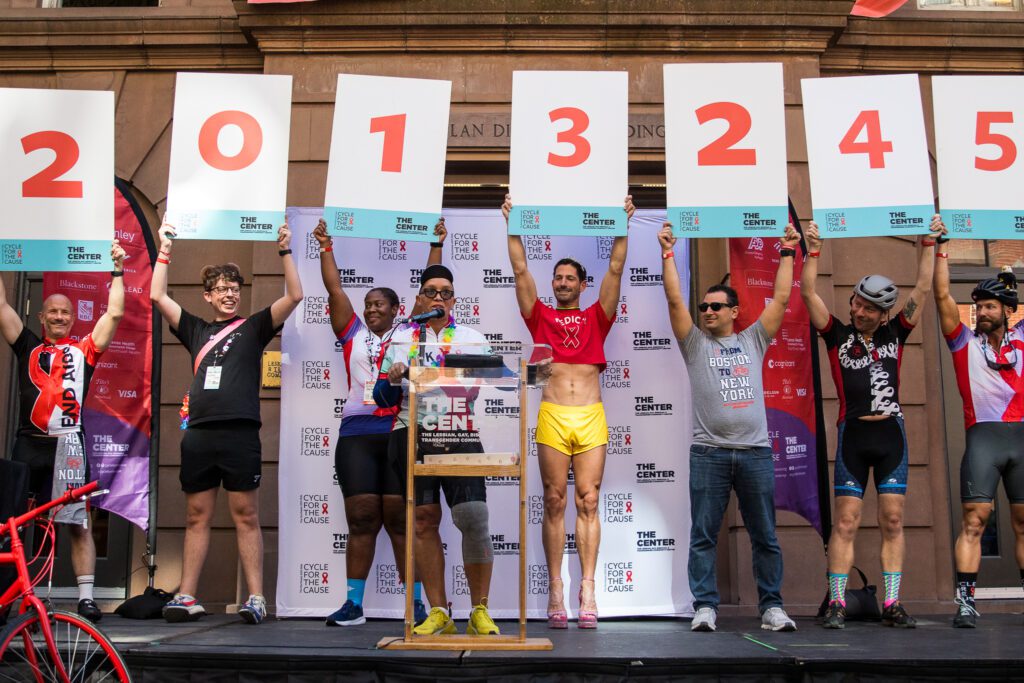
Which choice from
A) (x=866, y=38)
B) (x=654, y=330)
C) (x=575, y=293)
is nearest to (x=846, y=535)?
(x=654, y=330)

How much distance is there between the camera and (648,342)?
6.57 meters

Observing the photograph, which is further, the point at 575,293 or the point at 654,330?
the point at 654,330

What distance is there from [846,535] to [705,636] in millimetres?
1173

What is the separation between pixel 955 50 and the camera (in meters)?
7.87

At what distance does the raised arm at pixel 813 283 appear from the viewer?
5992 millimetres

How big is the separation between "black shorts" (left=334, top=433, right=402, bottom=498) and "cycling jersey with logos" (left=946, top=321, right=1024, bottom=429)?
367cm

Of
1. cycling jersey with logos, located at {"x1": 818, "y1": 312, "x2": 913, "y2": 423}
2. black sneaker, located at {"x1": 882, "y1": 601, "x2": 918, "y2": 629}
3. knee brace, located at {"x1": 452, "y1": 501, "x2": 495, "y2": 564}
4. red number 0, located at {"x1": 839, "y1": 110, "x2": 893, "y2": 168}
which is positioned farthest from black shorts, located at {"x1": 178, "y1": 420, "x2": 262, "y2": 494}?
red number 0, located at {"x1": 839, "y1": 110, "x2": 893, "y2": 168}

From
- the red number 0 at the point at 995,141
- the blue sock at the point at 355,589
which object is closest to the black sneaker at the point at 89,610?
the blue sock at the point at 355,589

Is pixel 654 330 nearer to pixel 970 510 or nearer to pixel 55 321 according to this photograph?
pixel 970 510

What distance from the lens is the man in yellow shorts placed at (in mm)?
5859

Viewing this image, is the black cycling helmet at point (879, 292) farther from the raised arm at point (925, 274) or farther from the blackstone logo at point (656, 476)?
the blackstone logo at point (656, 476)

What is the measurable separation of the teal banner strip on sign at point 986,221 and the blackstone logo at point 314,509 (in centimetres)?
439

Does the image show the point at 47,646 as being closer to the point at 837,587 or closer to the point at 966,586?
the point at 837,587

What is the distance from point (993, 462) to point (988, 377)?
21.2 inches
